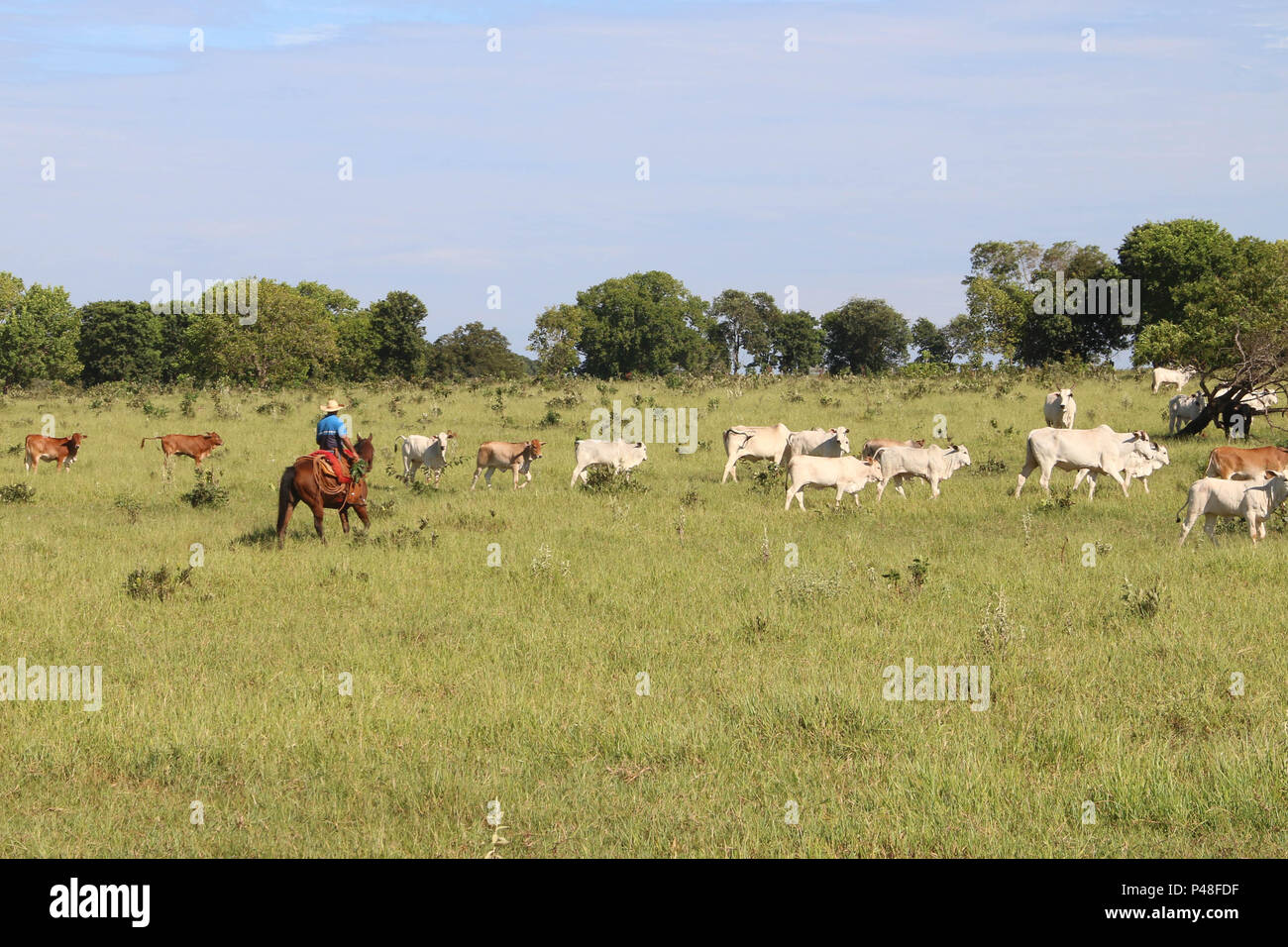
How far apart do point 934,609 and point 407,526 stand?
9081mm

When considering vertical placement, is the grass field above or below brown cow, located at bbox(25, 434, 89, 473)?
below

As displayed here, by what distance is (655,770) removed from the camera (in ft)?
24.7

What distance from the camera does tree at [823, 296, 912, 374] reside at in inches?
4911

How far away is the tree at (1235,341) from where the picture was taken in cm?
2527

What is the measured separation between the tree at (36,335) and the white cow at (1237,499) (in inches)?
3940

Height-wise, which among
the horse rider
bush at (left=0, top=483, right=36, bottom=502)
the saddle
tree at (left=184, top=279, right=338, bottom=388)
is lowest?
bush at (left=0, top=483, right=36, bottom=502)

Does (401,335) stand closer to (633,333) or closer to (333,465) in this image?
(633,333)

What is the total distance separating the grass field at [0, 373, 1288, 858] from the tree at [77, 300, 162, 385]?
91393mm

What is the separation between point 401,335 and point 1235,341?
85.3 meters

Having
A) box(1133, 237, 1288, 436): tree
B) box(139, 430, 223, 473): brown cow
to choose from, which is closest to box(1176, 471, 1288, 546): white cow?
box(1133, 237, 1288, 436): tree

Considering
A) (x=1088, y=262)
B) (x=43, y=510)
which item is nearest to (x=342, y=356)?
(x=1088, y=262)

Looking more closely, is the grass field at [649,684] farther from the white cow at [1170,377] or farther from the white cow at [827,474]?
the white cow at [1170,377]

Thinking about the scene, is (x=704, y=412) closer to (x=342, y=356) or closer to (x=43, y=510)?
(x=43, y=510)

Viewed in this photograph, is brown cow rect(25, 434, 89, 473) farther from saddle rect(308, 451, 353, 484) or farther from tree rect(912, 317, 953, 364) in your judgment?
tree rect(912, 317, 953, 364)
